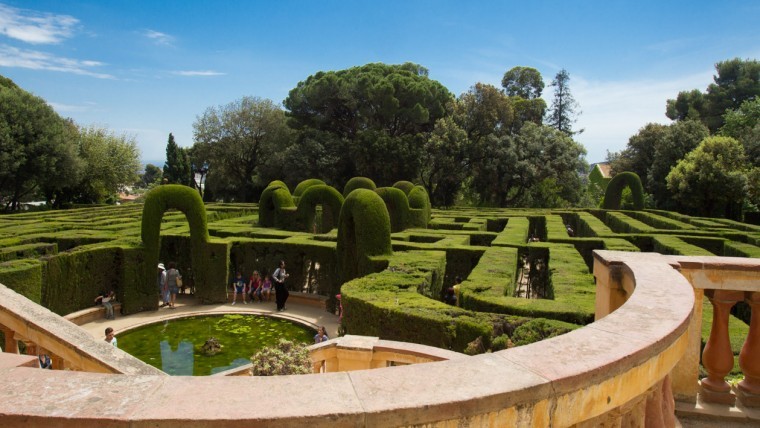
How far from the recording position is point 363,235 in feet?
43.7

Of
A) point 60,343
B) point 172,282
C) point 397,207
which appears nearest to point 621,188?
point 397,207

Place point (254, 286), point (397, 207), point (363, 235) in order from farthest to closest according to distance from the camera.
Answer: point (397, 207)
point (254, 286)
point (363, 235)

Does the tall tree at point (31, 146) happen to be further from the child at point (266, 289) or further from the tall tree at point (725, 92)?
the tall tree at point (725, 92)

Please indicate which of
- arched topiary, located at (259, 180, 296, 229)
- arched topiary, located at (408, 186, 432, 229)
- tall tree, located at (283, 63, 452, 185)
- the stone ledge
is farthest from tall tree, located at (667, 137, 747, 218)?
the stone ledge

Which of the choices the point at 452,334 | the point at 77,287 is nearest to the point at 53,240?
the point at 77,287

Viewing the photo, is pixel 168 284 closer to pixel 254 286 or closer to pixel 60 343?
pixel 254 286

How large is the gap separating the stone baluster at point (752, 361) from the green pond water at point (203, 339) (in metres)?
8.01

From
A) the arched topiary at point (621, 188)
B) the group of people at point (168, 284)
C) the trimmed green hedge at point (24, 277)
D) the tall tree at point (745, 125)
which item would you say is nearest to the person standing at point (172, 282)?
the group of people at point (168, 284)

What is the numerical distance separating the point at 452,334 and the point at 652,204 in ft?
131

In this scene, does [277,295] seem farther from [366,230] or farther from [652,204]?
[652,204]

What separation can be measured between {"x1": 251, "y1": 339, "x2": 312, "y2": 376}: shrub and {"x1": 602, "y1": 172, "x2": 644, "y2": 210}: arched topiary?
113ft

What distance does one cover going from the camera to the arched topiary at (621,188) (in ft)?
114

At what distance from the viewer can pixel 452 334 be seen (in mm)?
7551

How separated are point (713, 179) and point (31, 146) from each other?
1683 inches
